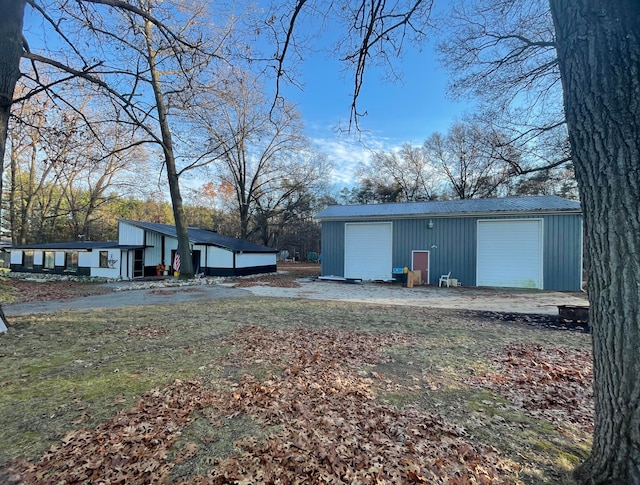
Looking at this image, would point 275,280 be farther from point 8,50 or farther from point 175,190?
point 8,50

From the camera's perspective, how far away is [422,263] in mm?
16578

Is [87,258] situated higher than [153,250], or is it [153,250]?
[153,250]

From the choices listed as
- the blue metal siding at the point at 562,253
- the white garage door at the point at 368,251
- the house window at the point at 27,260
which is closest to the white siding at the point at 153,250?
the house window at the point at 27,260

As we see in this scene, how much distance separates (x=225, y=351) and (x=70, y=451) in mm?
2563

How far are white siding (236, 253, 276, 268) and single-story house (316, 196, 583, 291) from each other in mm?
5688

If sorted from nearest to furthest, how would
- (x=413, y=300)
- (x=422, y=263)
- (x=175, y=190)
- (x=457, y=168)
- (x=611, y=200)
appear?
(x=611, y=200)
(x=413, y=300)
(x=175, y=190)
(x=422, y=263)
(x=457, y=168)

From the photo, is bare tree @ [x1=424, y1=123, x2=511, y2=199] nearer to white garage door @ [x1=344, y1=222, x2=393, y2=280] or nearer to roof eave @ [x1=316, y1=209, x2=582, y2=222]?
roof eave @ [x1=316, y1=209, x2=582, y2=222]

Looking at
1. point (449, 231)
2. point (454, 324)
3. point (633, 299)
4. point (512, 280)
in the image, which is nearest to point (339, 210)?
point (449, 231)

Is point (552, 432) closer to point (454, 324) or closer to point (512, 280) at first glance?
point (454, 324)

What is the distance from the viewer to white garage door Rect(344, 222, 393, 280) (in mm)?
17391

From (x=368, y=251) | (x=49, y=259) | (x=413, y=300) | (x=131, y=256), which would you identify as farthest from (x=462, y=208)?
(x=49, y=259)

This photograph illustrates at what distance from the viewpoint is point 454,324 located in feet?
23.2

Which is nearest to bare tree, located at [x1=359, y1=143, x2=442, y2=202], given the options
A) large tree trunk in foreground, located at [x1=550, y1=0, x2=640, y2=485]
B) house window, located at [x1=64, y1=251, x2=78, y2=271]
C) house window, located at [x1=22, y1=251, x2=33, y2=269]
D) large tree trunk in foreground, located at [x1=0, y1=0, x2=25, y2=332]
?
house window, located at [x1=64, y1=251, x2=78, y2=271]

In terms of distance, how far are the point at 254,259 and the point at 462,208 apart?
534 inches
